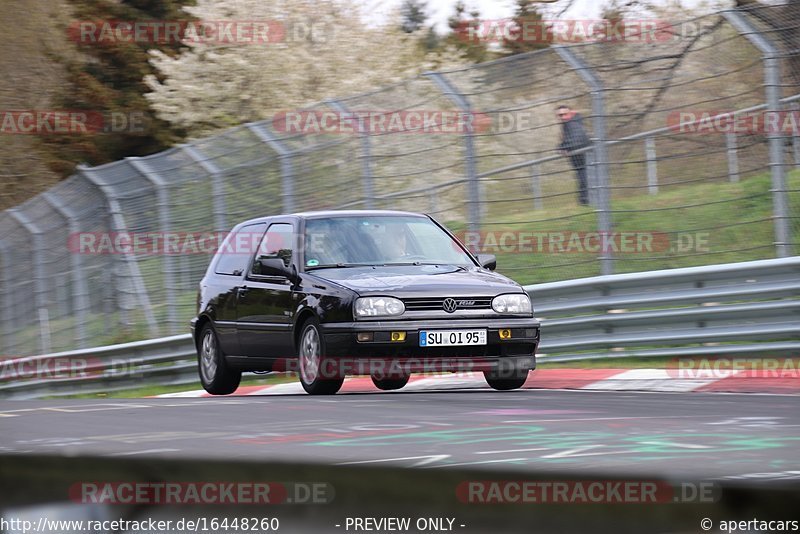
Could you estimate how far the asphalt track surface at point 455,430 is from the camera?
334 cm

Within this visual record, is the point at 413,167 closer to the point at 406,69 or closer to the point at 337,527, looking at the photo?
the point at 337,527

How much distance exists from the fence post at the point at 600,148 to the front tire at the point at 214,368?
11.5ft

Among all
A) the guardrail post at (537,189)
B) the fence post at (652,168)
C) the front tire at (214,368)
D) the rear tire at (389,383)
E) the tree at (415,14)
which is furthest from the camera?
the tree at (415,14)

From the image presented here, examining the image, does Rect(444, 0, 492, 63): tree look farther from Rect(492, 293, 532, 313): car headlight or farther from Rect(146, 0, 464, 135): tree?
Rect(492, 293, 532, 313): car headlight

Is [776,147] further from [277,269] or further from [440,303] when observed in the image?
[277,269]

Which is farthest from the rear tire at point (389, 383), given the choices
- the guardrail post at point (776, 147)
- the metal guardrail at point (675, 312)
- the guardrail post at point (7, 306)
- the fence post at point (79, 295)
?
the guardrail post at point (7, 306)

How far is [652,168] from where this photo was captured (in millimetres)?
11477

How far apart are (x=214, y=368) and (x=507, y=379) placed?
2837 mm

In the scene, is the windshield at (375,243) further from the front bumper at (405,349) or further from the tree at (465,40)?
the tree at (465,40)

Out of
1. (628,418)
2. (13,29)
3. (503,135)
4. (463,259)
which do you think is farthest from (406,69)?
(628,418)

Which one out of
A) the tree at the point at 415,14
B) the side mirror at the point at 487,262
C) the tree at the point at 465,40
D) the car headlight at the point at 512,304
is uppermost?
the tree at the point at 415,14

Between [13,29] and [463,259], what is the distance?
34371mm

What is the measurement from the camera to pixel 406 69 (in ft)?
119

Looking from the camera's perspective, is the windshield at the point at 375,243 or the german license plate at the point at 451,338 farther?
the windshield at the point at 375,243
